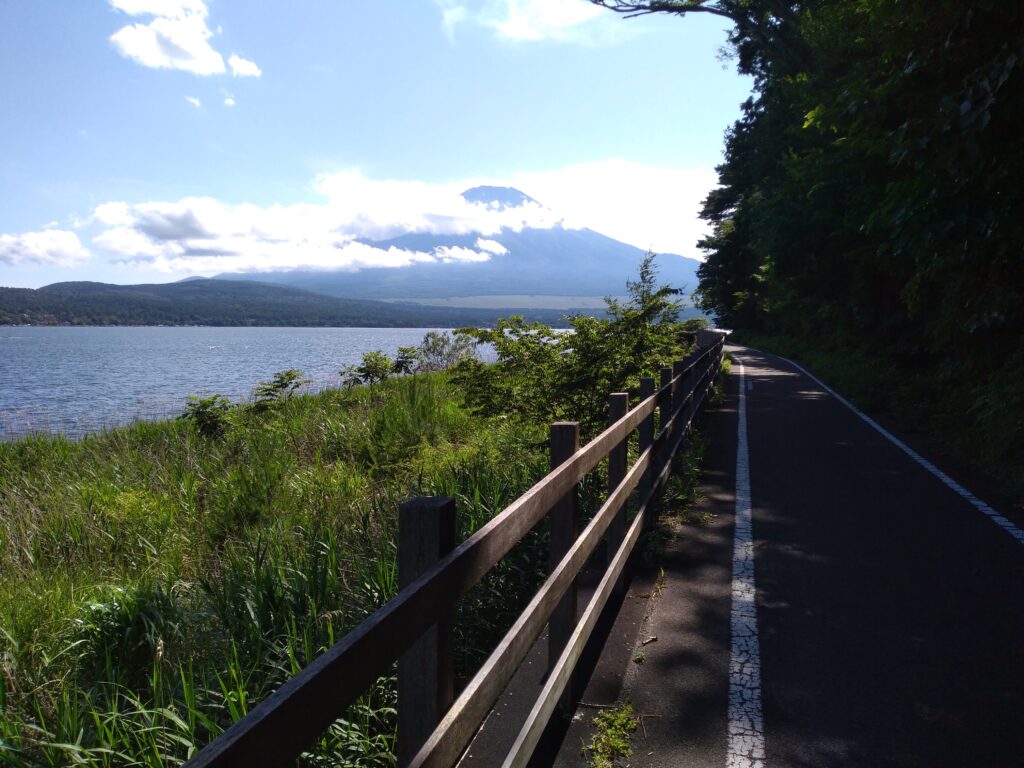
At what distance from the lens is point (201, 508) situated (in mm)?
9484

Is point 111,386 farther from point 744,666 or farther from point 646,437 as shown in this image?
point 744,666

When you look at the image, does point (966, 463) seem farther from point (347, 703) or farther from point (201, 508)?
point (347, 703)

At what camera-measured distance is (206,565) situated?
7.30 meters

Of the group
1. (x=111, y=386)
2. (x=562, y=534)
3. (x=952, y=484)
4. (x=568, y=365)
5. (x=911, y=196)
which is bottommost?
(x=111, y=386)

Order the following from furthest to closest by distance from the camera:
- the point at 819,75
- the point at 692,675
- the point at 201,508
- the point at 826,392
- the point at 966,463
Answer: the point at 826,392 → the point at 819,75 → the point at 966,463 → the point at 201,508 → the point at 692,675

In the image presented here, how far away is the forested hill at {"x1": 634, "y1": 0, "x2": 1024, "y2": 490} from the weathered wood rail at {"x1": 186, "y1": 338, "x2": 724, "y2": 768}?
178 inches

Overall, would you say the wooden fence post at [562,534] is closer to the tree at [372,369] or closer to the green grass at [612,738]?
the green grass at [612,738]

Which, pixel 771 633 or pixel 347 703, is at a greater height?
pixel 347 703

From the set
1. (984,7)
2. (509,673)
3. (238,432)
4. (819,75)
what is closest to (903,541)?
(984,7)

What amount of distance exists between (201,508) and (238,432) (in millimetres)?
3799

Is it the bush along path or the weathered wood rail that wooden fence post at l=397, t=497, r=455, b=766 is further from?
the bush along path

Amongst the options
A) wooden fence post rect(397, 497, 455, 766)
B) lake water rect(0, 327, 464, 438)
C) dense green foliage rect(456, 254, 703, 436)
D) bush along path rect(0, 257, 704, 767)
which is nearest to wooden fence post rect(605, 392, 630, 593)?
bush along path rect(0, 257, 704, 767)

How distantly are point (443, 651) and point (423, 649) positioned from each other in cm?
6

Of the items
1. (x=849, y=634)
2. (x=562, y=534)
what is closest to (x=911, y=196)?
(x=849, y=634)
